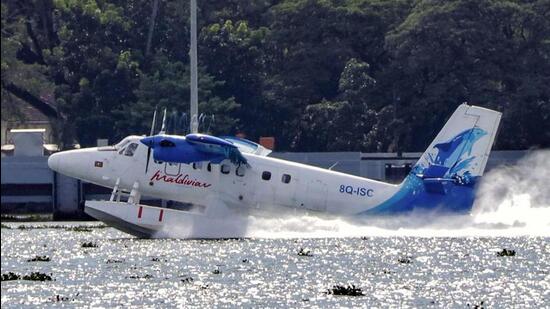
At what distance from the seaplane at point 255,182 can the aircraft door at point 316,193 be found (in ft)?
0.13

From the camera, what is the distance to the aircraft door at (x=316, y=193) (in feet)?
221

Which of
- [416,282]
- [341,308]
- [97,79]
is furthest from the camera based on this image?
[97,79]

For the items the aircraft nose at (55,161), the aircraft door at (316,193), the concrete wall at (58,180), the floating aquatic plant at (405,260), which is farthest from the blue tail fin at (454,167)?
the concrete wall at (58,180)

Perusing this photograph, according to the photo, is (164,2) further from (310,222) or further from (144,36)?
(310,222)

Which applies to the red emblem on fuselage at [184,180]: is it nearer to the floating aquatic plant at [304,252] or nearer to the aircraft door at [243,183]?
the aircraft door at [243,183]

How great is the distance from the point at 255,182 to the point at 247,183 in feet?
1.22

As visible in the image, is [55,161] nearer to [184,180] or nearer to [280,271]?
[184,180]

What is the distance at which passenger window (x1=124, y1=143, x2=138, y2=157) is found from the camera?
68750mm

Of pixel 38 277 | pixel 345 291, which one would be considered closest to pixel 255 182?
pixel 38 277

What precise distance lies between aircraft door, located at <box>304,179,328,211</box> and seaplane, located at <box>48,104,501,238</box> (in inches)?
1.5

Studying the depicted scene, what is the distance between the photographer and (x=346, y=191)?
67.4m

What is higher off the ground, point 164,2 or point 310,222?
point 164,2

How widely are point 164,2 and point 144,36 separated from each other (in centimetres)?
291

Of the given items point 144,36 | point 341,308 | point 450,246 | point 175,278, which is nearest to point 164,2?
point 144,36
